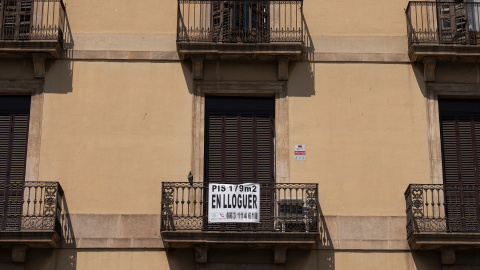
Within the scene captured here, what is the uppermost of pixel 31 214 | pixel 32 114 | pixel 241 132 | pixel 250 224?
pixel 32 114

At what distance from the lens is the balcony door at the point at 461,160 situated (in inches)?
792

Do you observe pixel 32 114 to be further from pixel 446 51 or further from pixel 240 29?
pixel 446 51

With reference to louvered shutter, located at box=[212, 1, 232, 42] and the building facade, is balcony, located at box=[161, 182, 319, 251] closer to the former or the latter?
the building facade

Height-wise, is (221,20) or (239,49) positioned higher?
(221,20)

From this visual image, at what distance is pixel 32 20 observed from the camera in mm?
21406

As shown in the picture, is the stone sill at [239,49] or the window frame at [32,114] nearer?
the window frame at [32,114]

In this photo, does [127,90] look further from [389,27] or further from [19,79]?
[389,27]

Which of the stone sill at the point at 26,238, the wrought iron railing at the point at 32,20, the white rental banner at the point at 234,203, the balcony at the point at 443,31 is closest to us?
the stone sill at the point at 26,238

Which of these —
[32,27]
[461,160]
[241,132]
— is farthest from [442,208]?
[32,27]

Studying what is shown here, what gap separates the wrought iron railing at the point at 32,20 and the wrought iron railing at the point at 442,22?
7.47 meters

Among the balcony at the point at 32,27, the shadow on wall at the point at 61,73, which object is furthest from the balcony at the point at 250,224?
the balcony at the point at 32,27

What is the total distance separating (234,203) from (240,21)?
4169 mm

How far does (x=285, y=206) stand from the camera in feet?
64.9

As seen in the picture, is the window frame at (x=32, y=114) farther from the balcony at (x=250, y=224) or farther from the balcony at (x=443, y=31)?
the balcony at (x=443, y=31)
